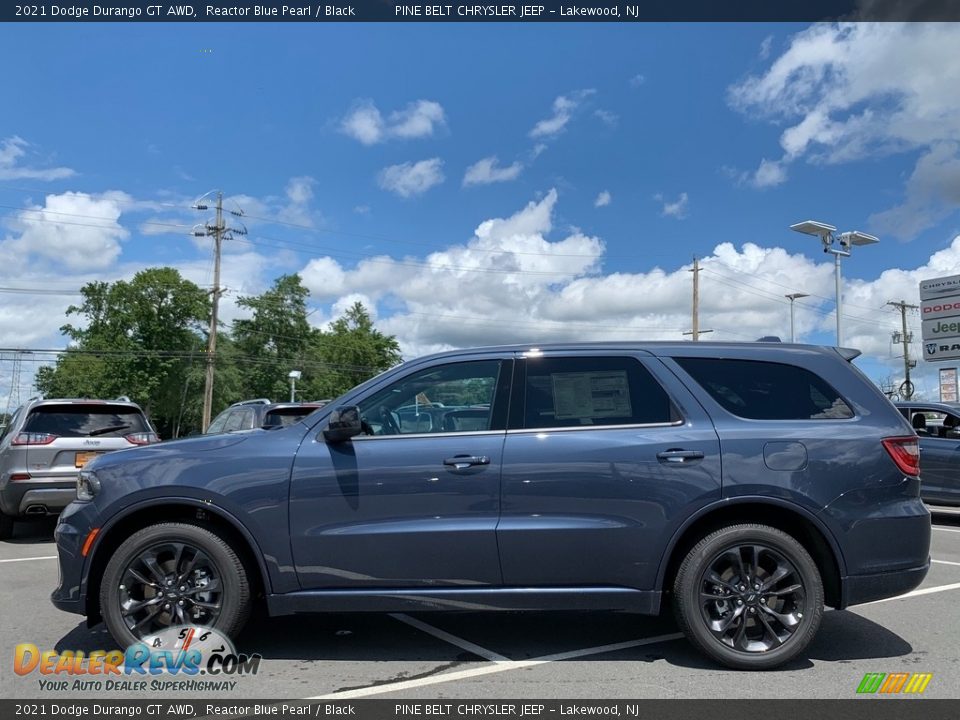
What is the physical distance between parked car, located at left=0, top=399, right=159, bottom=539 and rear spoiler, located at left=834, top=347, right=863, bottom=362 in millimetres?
7369

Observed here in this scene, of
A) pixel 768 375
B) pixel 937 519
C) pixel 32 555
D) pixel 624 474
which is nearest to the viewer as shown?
pixel 624 474

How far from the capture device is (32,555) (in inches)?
332

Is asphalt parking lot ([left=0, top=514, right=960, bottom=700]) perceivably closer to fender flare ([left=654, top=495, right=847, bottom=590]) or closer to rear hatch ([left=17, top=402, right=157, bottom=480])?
fender flare ([left=654, top=495, right=847, bottom=590])

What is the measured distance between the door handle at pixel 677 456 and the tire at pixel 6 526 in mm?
8627

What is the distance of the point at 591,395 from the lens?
4.59 m

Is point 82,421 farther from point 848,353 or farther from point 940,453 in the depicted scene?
point 940,453

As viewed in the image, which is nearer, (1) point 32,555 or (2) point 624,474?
(2) point 624,474

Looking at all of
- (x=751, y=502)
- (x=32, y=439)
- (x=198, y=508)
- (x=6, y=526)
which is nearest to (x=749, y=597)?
(x=751, y=502)

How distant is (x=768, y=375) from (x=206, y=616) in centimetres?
370

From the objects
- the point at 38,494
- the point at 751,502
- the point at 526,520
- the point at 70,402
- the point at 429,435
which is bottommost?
the point at 38,494

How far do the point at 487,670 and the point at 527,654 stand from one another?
1.30 feet

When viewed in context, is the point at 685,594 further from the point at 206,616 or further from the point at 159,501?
the point at 159,501

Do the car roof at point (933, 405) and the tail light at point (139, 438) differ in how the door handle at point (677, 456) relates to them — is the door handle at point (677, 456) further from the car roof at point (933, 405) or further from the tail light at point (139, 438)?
the car roof at point (933, 405)
